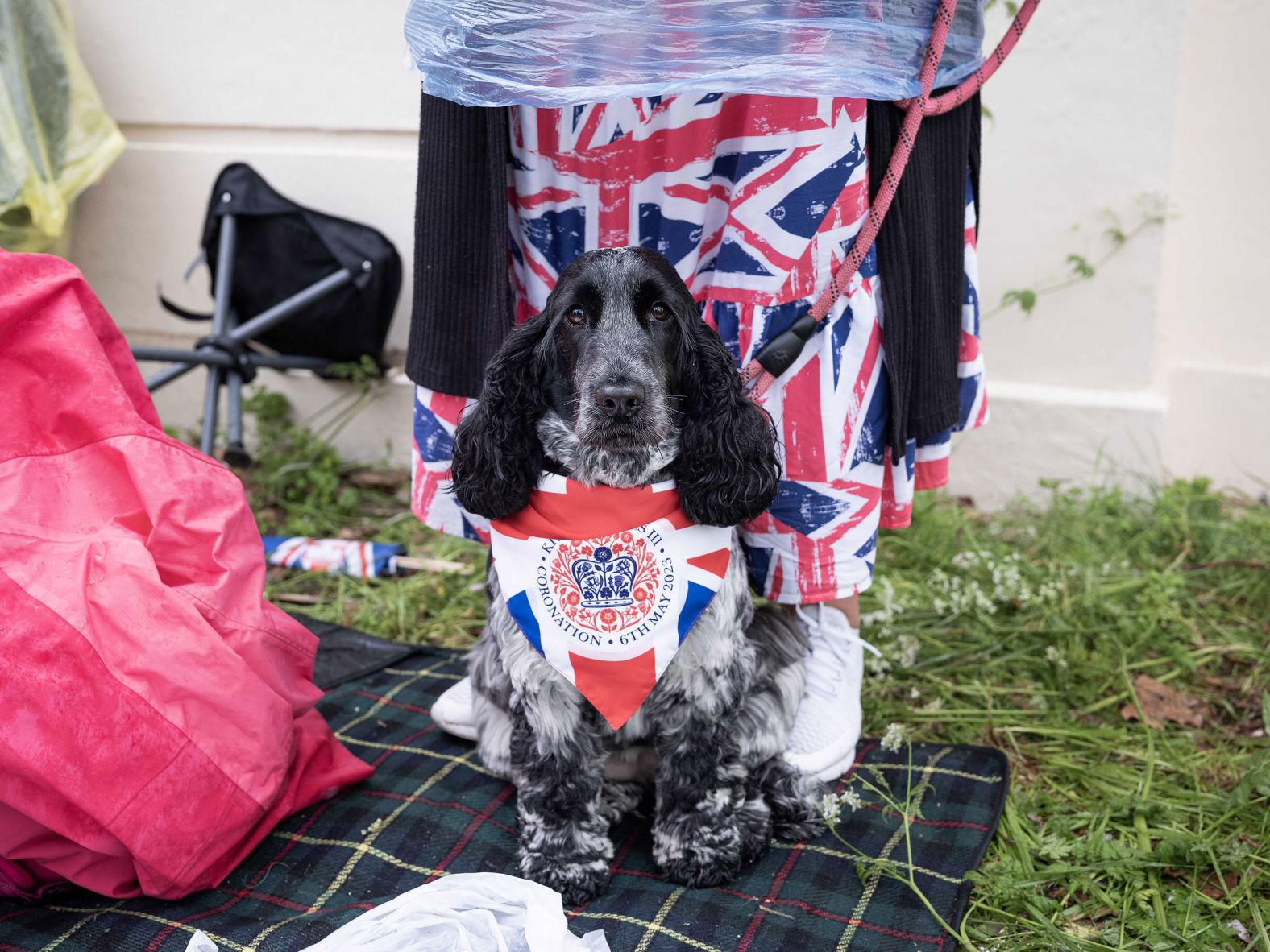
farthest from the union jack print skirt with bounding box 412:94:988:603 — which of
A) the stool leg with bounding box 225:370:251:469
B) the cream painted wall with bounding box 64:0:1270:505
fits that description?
the cream painted wall with bounding box 64:0:1270:505

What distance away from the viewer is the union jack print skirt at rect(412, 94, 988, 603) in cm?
248

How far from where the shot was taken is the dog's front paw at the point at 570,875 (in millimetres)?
2303

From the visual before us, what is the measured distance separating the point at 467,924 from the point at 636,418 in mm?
1027

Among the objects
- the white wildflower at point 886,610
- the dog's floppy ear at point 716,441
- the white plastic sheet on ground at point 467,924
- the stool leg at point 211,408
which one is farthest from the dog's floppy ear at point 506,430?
the stool leg at point 211,408

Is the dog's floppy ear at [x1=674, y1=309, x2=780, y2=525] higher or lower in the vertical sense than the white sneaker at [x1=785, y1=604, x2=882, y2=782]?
higher

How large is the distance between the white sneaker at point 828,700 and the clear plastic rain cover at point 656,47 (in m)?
1.41

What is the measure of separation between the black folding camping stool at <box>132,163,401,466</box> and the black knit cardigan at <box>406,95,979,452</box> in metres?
1.98

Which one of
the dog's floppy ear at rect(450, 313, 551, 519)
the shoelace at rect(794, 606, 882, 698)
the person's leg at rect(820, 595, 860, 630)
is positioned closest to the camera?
the dog's floppy ear at rect(450, 313, 551, 519)

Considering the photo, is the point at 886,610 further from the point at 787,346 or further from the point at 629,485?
the point at 629,485

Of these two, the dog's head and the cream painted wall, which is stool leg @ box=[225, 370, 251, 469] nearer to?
the cream painted wall

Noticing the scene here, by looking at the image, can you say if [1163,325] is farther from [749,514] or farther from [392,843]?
[392,843]

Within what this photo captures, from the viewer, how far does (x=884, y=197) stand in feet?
8.00

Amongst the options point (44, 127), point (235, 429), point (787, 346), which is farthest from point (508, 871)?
point (44, 127)

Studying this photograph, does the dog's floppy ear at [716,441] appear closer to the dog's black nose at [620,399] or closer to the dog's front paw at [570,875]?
the dog's black nose at [620,399]
